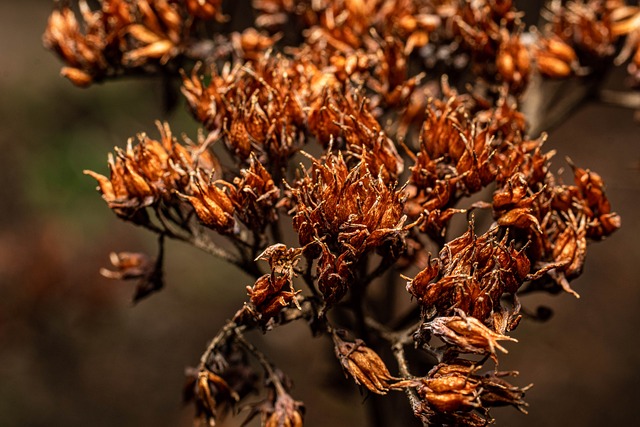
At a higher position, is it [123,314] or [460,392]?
[460,392]

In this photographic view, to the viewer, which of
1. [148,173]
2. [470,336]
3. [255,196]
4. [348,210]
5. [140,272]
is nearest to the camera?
[470,336]

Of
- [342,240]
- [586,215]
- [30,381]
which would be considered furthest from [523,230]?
[30,381]

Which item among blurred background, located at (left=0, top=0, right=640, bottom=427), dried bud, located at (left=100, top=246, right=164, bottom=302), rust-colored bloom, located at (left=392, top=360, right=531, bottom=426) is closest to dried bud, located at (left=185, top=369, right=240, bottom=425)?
dried bud, located at (left=100, top=246, right=164, bottom=302)

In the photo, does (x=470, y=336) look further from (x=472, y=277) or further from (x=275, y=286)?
(x=275, y=286)

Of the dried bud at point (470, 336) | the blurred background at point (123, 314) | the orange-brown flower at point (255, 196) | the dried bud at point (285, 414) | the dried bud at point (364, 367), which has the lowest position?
the blurred background at point (123, 314)

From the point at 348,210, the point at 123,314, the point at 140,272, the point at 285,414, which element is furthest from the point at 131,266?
the point at 123,314

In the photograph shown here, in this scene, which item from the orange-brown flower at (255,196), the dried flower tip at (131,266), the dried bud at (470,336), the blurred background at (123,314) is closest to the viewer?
the dried bud at (470,336)

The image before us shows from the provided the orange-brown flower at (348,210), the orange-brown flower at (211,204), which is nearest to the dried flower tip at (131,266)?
the orange-brown flower at (211,204)

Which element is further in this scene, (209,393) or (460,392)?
(209,393)

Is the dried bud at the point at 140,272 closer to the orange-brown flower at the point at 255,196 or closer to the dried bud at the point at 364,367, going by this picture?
the orange-brown flower at the point at 255,196
